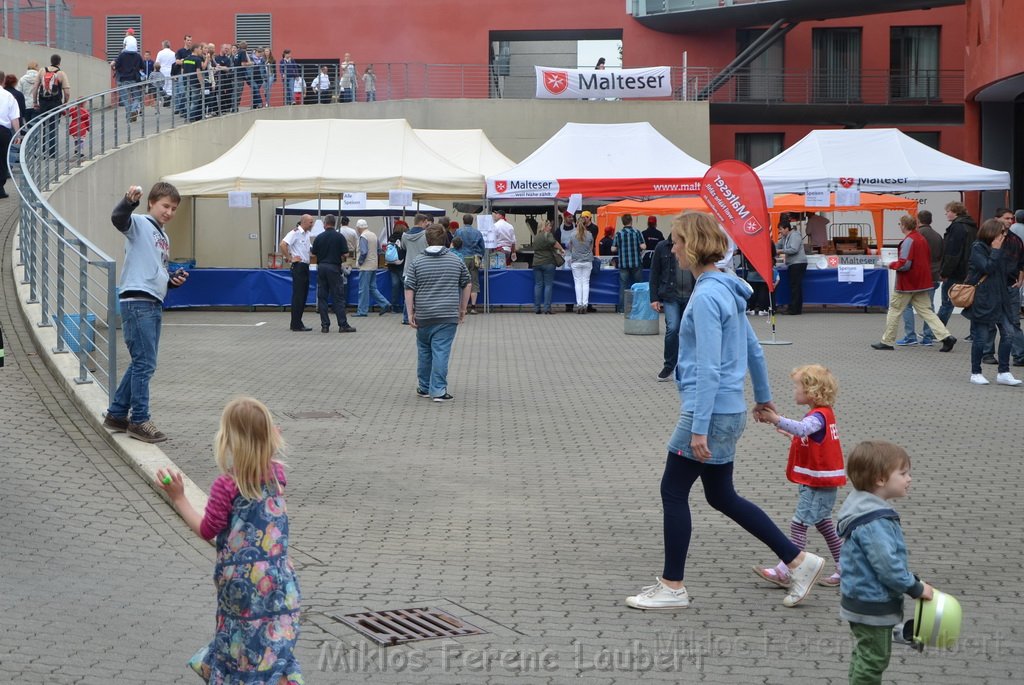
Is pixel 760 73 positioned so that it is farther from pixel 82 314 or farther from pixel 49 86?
pixel 82 314

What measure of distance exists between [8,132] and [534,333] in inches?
362

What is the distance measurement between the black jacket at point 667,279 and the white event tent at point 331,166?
35.2 ft

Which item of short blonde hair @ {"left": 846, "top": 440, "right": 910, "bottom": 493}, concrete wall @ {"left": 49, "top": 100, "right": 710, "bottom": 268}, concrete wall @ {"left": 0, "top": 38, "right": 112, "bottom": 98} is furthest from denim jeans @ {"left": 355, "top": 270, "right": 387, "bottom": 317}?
short blonde hair @ {"left": 846, "top": 440, "right": 910, "bottom": 493}

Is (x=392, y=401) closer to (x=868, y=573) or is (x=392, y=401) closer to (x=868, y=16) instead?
(x=868, y=573)

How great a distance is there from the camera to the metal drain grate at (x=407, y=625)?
5645 mm

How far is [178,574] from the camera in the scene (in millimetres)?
6656

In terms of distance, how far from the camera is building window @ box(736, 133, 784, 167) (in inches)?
1560

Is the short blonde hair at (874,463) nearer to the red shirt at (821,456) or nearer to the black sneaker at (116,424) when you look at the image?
the red shirt at (821,456)

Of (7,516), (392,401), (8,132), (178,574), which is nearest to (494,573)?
(178,574)

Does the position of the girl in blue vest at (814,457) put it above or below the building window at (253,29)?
below

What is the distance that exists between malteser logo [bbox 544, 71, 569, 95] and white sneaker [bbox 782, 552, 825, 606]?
96.2ft

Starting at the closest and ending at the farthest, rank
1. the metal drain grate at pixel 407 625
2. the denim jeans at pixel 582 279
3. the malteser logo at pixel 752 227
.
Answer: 1. the metal drain grate at pixel 407 625
2. the malteser logo at pixel 752 227
3. the denim jeans at pixel 582 279

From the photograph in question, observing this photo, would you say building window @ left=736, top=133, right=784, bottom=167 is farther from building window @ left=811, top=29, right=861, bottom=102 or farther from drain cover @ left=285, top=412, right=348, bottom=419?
drain cover @ left=285, top=412, right=348, bottom=419

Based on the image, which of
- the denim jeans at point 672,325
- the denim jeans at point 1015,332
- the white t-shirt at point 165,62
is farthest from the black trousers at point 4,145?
the denim jeans at point 1015,332
